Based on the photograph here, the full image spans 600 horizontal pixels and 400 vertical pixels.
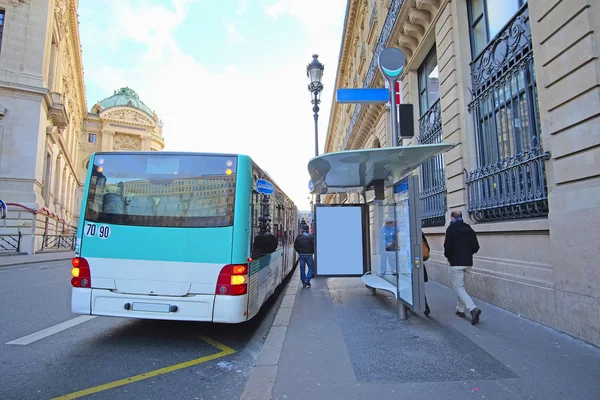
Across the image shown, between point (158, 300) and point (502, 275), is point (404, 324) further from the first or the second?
point (158, 300)

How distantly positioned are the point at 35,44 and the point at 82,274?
96.1 feet

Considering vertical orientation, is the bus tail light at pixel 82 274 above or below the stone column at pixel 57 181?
below

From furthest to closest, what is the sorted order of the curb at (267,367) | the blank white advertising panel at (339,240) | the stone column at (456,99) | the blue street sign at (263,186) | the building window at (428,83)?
1. the building window at (428,83)
2. the blank white advertising panel at (339,240)
3. the stone column at (456,99)
4. the blue street sign at (263,186)
5. the curb at (267,367)

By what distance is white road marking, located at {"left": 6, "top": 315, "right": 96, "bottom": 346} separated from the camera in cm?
492

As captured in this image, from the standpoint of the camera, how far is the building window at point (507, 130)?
588cm

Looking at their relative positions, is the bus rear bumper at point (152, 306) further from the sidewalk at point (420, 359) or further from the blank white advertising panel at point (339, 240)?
the blank white advertising panel at point (339, 240)

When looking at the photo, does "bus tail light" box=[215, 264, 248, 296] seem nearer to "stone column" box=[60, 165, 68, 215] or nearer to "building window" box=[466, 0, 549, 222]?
"building window" box=[466, 0, 549, 222]

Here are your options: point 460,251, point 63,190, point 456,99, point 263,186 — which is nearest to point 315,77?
point 456,99

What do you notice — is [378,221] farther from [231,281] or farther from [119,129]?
[119,129]

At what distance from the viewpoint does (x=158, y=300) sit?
4664 mm

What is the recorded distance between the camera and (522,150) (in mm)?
6176

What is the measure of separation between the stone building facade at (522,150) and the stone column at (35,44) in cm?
2688

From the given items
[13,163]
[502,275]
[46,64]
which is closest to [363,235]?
[502,275]

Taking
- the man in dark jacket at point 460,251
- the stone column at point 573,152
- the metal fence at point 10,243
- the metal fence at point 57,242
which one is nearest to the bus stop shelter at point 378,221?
the man in dark jacket at point 460,251
